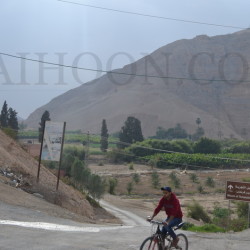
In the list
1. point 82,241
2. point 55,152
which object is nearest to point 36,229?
point 82,241

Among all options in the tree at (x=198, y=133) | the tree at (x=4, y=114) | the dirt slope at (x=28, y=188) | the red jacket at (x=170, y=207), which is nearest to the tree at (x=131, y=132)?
the tree at (x=4, y=114)

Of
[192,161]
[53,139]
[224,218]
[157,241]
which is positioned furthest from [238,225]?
[192,161]

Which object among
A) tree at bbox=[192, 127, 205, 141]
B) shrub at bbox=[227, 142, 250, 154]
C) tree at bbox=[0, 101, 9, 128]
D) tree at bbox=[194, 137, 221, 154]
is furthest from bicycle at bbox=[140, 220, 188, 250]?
tree at bbox=[192, 127, 205, 141]

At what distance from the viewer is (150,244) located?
9.92 meters

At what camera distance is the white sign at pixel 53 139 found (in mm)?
24141

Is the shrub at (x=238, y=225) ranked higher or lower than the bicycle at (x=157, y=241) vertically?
lower

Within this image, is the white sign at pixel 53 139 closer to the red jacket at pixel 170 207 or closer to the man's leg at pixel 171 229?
the red jacket at pixel 170 207

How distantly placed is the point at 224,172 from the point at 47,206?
7371 cm

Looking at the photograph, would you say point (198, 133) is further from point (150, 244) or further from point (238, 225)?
point (150, 244)

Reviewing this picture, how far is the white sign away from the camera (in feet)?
79.2

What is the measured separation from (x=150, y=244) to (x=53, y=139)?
14.8 meters

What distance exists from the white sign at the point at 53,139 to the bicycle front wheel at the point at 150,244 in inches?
569

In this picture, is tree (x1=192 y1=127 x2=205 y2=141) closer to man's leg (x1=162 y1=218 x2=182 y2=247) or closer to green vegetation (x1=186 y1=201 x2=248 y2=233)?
green vegetation (x1=186 y1=201 x2=248 y2=233)

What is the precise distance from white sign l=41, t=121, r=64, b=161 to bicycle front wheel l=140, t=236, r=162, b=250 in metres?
14.4
